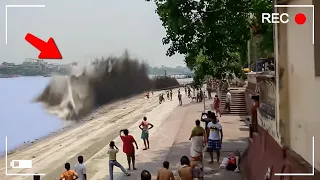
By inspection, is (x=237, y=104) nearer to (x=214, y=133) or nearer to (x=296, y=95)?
(x=214, y=133)

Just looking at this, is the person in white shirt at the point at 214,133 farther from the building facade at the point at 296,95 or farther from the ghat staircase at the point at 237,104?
the ghat staircase at the point at 237,104

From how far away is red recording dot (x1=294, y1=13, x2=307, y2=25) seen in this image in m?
4.82

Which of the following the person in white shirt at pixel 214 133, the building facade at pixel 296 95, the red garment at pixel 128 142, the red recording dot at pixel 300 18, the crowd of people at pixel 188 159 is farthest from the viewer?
the red garment at pixel 128 142

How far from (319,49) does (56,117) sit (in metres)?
52.5

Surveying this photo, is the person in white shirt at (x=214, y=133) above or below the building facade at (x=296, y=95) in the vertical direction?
below

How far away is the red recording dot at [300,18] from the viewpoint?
15.8 ft

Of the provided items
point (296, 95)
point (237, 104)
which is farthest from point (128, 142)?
point (237, 104)

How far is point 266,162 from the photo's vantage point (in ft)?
22.8

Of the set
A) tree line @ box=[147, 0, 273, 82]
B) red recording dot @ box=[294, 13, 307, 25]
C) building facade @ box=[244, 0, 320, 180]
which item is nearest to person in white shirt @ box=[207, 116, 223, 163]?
tree line @ box=[147, 0, 273, 82]

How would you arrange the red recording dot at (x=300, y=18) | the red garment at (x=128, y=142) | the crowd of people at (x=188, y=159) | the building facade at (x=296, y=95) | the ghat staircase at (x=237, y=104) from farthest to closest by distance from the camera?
the ghat staircase at (x=237, y=104)
the red garment at (x=128, y=142)
the crowd of people at (x=188, y=159)
the red recording dot at (x=300, y=18)
the building facade at (x=296, y=95)

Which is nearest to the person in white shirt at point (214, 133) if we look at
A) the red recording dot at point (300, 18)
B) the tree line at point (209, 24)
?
the tree line at point (209, 24)

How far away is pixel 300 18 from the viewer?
4965 mm

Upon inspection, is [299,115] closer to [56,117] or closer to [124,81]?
[56,117]

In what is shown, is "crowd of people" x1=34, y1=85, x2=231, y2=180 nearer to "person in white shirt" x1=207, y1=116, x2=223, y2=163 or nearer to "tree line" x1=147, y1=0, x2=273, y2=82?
"person in white shirt" x1=207, y1=116, x2=223, y2=163
